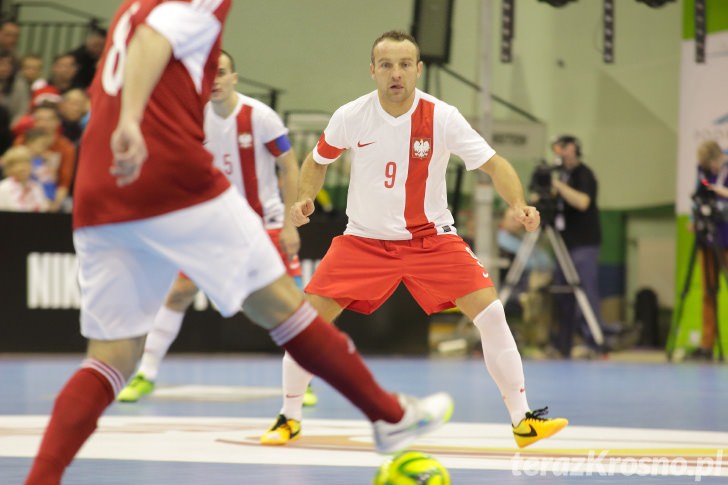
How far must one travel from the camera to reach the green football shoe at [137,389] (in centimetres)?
812

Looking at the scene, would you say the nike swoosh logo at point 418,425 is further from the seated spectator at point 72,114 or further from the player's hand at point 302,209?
the seated spectator at point 72,114

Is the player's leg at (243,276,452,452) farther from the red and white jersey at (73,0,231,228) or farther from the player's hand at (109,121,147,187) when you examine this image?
the player's hand at (109,121,147,187)

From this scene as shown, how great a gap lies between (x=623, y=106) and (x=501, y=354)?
14.1 metres

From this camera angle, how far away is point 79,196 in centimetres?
378

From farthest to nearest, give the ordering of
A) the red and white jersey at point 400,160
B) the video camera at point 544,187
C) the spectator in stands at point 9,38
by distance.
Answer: the spectator in stands at point 9,38
the video camera at point 544,187
the red and white jersey at point 400,160

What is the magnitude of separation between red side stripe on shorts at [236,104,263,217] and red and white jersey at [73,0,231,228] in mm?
4176

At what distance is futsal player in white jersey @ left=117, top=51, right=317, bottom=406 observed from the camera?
26.1 ft

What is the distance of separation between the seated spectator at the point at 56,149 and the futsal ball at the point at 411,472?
8762 mm

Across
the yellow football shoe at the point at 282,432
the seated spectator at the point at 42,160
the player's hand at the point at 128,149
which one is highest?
the player's hand at the point at 128,149

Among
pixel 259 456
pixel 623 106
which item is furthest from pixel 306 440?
pixel 623 106

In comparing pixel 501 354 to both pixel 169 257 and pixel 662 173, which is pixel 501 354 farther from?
pixel 662 173

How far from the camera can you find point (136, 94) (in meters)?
3.51

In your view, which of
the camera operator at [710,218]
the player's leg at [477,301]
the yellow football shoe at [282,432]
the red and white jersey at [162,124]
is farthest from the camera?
the camera operator at [710,218]

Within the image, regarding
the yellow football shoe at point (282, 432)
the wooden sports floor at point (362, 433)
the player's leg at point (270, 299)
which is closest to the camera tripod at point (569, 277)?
the wooden sports floor at point (362, 433)
